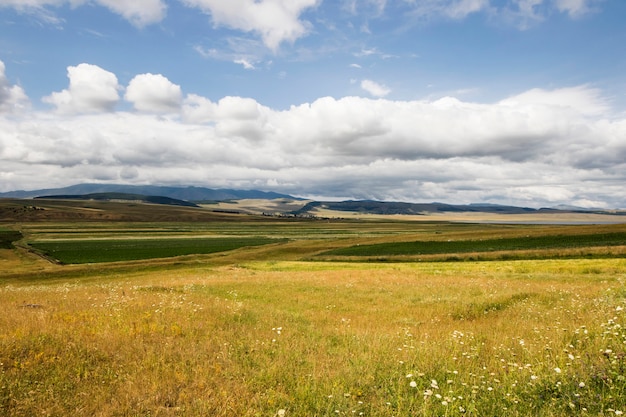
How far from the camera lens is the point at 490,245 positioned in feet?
237

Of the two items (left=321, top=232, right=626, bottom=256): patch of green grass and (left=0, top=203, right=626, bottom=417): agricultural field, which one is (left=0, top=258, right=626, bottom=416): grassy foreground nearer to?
(left=0, top=203, right=626, bottom=417): agricultural field

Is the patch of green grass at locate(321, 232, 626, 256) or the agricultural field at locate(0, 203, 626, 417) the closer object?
the agricultural field at locate(0, 203, 626, 417)

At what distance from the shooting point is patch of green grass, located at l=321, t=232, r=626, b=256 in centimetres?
6412

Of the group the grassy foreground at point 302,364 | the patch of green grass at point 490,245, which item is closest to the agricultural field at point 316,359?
the grassy foreground at point 302,364

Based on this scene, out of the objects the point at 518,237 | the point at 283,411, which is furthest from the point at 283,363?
the point at 518,237

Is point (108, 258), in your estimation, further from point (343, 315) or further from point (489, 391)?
point (489, 391)

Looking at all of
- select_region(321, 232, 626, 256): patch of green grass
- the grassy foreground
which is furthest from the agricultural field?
select_region(321, 232, 626, 256): patch of green grass

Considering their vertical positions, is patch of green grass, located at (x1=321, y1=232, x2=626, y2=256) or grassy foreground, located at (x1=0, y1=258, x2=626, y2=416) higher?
grassy foreground, located at (x1=0, y1=258, x2=626, y2=416)

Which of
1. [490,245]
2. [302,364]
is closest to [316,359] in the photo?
[302,364]

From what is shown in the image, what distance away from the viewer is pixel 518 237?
262 feet

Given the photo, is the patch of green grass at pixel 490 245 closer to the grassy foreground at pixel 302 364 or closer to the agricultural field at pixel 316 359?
the agricultural field at pixel 316 359

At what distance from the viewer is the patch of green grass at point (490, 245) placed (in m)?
64.1

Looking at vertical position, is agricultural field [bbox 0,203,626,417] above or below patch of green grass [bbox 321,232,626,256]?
above

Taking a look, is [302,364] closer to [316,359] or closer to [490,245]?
[316,359]
